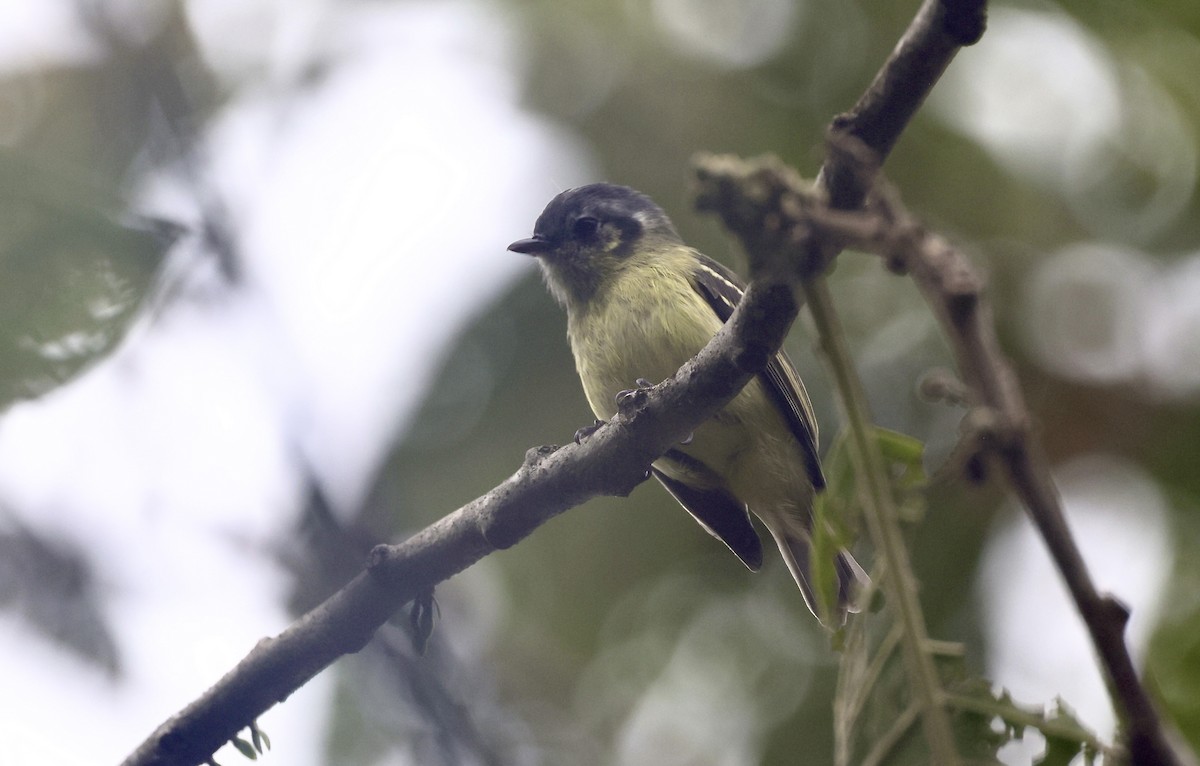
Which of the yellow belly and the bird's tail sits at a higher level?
the yellow belly

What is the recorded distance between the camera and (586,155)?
5254 mm

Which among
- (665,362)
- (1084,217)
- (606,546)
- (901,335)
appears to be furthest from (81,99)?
(1084,217)

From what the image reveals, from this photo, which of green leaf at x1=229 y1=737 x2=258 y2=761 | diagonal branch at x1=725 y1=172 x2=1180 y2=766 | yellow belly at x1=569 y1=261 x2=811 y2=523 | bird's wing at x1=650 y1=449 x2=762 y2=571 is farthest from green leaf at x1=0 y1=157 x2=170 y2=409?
bird's wing at x1=650 y1=449 x2=762 y2=571

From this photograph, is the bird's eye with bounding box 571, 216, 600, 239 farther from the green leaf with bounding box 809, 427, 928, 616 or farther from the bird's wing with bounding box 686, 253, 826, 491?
the green leaf with bounding box 809, 427, 928, 616

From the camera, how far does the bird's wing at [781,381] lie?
422cm

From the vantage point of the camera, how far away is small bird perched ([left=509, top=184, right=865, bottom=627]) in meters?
4.23

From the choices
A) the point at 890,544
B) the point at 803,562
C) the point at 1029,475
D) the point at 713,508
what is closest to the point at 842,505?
the point at 890,544

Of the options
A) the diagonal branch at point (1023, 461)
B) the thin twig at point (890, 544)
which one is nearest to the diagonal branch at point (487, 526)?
the thin twig at point (890, 544)

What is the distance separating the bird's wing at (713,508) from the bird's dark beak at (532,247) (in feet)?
3.87

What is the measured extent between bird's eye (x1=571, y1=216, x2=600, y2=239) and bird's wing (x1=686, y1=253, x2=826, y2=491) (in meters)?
0.63

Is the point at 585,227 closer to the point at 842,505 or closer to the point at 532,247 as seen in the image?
the point at 532,247

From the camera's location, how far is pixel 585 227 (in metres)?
5.14

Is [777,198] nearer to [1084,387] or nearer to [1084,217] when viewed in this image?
[1084,387]

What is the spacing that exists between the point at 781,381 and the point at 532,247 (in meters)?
1.48
